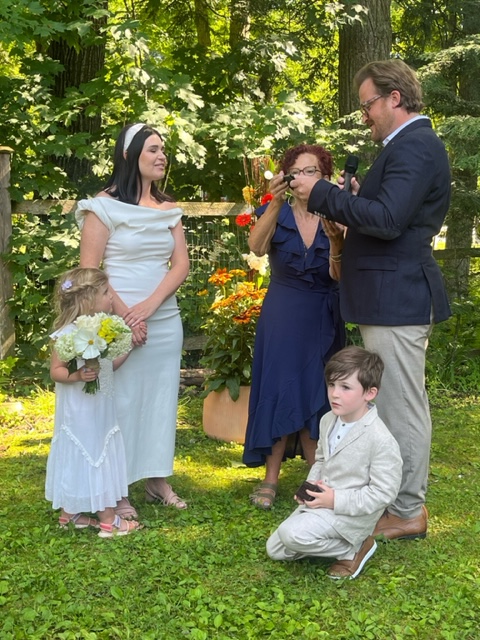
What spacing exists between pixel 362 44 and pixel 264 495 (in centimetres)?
599

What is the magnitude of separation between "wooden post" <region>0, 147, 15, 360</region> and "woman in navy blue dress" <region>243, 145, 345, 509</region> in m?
3.44

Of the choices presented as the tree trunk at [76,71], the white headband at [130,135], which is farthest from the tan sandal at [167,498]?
the tree trunk at [76,71]

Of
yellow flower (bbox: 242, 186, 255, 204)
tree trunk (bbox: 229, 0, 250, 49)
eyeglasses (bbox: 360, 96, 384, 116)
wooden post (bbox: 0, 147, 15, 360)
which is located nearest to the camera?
eyeglasses (bbox: 360, 96, 384, 116)

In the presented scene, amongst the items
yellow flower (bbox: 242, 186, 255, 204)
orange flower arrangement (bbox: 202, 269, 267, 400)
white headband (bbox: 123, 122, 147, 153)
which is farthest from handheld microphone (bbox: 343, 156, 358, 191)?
yellow flower (bbox: 242, 186, 255, 204)

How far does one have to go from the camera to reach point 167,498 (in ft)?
14.9

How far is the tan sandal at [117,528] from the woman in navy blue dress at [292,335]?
0.76 meters

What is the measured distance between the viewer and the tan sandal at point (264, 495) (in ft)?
14.9

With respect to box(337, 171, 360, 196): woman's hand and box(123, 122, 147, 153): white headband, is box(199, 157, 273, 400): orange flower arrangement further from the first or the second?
box(337, 171, 360, 196): woman's hand

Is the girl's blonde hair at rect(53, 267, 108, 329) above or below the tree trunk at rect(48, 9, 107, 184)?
below

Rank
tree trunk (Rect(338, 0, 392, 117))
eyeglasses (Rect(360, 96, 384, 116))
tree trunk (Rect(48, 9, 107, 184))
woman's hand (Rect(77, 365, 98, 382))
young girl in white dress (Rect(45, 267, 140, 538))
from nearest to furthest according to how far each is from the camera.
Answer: eyeglasses (Rect(360, 96, 384, 116)), woman's hand (Rect(77, 365, 98, 382)), young girl in white dress (Rect(45, 267, 140, 538)), tree trunk (Rect(48, 9, 107, 184)), tree trunk (Rect(338, 0, 392, 117))

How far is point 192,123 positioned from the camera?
773cm

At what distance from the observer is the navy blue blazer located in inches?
143

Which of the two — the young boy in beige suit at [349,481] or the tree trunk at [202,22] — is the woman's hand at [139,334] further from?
the tree trunk at [202,22]

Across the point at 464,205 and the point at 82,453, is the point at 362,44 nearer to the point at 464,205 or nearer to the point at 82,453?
the point at 464,205
